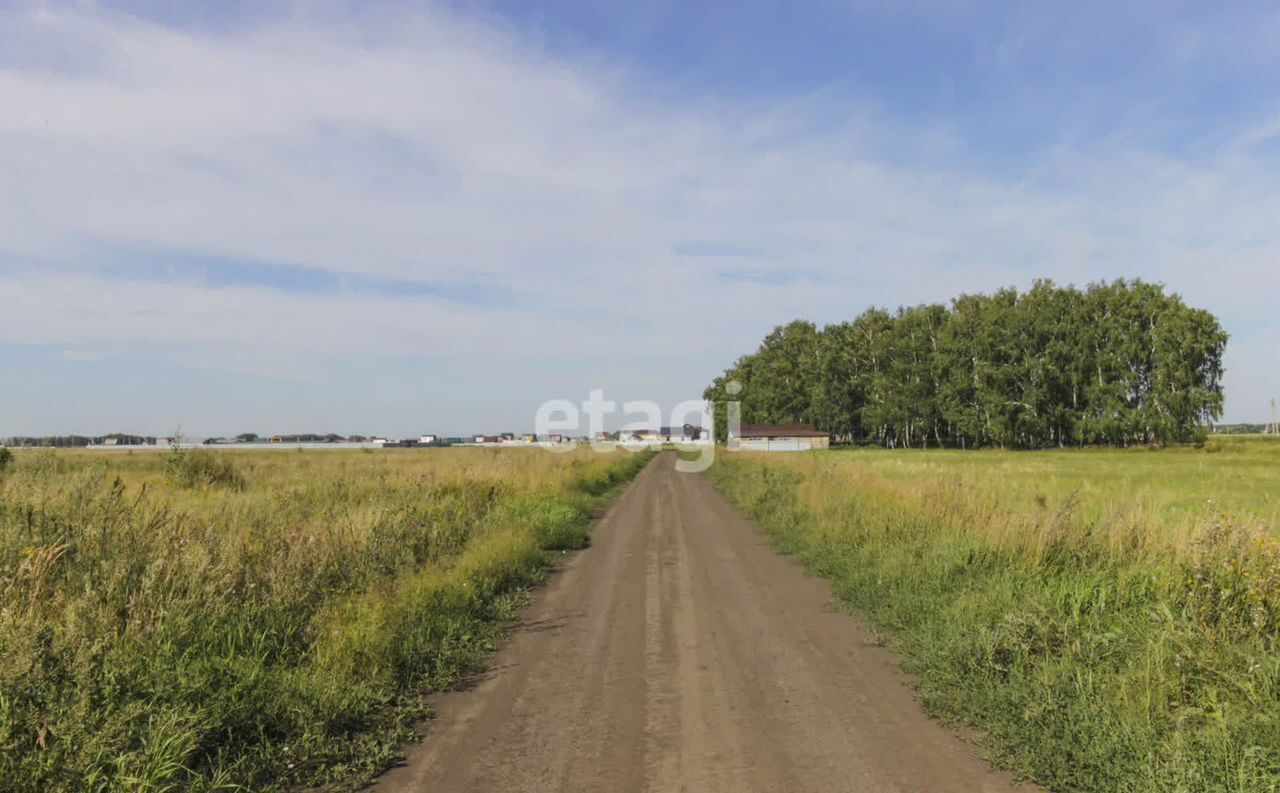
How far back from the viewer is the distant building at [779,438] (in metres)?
87.8

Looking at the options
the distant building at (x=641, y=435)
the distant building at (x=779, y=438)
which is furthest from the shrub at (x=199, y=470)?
the distant building at (x=641, y=435)

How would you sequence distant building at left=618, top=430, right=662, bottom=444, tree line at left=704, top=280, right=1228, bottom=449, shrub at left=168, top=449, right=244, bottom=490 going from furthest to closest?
1. distant building at left=618, top=430, right=662, bottom=444
2. tree line at left=704, top=280, right=1228, bottom=449
3. shrub at left=168, top=449, right=244, bottom=490

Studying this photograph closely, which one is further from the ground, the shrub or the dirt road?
the shrub

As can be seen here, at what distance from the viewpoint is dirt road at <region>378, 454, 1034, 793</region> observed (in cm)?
433

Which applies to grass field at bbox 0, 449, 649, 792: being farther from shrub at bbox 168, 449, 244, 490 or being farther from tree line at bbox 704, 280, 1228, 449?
tree line at bbox 704, 280, 1228, 449

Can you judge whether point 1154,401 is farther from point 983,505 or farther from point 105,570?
point 105,570

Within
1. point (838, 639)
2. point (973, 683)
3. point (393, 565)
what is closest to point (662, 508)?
point (393, 565)

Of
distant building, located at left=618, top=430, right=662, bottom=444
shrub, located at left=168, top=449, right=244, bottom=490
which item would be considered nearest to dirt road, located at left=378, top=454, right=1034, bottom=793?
shrub, located at left=168, top=449, right=244, bottom=490

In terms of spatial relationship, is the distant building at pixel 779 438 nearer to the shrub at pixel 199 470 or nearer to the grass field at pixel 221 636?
the shrub at pixel 199 470

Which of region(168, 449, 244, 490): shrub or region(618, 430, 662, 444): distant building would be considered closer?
region(168, 449, 244, 490): shrub

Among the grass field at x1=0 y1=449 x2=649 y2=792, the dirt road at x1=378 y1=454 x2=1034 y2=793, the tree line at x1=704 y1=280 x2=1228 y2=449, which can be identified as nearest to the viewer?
the grass field at x1=0 y1=449 x2=649 y2=792

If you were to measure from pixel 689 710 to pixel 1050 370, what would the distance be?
77.8m

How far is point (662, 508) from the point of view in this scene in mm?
22953

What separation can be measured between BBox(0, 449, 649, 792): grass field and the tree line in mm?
74704
